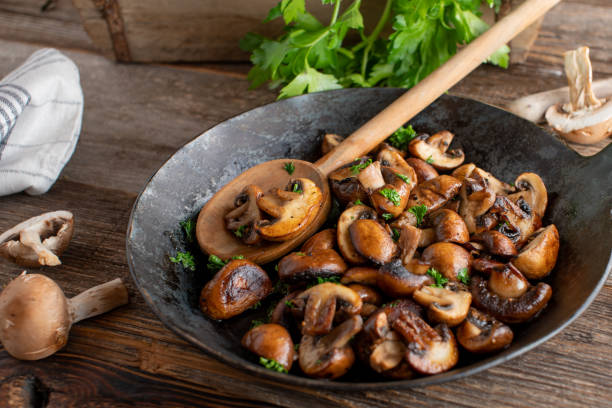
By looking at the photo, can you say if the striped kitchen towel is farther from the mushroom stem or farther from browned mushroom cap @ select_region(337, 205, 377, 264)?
browned mushroom cap @ select_region(337, 205, 377, 264)

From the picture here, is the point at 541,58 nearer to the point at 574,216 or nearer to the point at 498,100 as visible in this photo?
the point at 498,100

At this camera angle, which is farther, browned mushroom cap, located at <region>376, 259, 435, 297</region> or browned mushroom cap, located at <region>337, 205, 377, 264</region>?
browned mushroom cap, located at <region>337, 205, 377, 264</region>

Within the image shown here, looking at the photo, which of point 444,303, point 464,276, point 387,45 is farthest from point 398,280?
point 387,45

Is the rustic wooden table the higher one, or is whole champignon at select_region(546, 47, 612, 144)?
whole champignon at select_region(546, 47, 612, 144)

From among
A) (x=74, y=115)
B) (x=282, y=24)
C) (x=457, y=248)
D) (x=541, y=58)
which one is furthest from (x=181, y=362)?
(x=541, y=58)

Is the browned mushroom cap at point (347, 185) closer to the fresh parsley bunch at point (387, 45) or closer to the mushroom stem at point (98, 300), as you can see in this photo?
the fresh parsley bunch at point (387, 45)

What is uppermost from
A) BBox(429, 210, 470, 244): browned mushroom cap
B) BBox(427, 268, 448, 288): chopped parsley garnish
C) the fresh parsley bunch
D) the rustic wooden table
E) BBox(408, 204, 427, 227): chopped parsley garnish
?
the fresh parsley bunch

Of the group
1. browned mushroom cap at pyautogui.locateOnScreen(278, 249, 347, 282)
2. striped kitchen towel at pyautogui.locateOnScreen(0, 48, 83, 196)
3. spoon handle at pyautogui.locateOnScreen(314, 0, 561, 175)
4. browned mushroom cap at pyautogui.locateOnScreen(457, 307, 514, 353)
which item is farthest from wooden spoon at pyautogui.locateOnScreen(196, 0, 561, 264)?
striped kitchen towel at pyautogui.locateOnScreen(0, 48, 83, 196)

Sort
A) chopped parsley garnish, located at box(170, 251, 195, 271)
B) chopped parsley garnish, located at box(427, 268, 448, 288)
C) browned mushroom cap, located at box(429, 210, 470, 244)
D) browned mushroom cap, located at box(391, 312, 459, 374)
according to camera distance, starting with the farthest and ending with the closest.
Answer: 1. chopped parsley garnish, located at box(170, 251, 195, 271)
2. browned mushroom cap, located at box(429, 210, 470, 244)
3. chopped parsley garnish, located at box(427, 268, 448, 288)
4. browned mushroom cap, located at box(391, 312, 459, 374)
